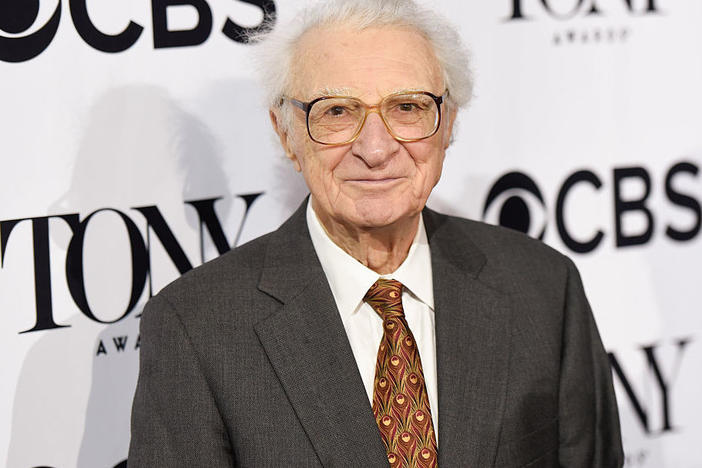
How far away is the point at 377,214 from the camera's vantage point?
1424 mm

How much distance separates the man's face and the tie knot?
0.11 metres

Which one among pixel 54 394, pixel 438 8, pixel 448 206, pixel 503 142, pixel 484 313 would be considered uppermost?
pixel 438 8

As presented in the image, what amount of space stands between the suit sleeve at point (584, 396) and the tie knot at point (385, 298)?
33 centimetres

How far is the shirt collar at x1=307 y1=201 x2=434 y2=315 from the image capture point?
150 cm

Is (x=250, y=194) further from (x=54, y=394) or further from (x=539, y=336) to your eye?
(x=539, y=336)

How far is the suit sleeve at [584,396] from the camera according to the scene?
159 centimetres

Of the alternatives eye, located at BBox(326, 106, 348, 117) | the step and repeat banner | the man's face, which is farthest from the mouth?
the step and repeat banner

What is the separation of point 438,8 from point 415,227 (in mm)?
621

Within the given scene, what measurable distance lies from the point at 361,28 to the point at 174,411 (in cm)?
66

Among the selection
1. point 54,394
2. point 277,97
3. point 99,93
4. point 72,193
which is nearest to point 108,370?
point 54,394

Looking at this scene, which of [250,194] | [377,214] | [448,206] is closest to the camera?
[377,214]

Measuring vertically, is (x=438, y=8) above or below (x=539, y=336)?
above

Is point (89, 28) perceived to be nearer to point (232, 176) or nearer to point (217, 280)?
point (232, 176)

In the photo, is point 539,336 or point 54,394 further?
point 54,394
